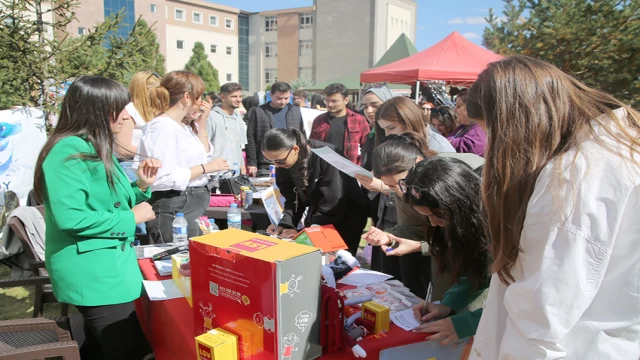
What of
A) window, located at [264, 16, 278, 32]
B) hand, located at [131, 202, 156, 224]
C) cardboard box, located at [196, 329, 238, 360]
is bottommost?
cardboard box, located at [196, 329, 238, 360]

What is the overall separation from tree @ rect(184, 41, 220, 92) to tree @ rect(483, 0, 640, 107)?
110ft

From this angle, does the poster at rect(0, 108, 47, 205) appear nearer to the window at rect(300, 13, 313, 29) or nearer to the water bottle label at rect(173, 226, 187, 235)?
the water bottle label at rect(173, 226, 187, 235)

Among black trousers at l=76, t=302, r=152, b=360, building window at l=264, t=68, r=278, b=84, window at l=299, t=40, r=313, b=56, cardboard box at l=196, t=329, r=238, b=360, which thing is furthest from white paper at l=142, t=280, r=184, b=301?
building window at l=264, t=68, r=278, b=84

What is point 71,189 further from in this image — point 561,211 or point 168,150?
point 561,211

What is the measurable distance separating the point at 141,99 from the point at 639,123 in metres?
3.05

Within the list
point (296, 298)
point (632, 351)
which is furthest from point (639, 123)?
point (296, 298)

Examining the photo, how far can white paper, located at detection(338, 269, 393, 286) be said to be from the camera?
6.43ft

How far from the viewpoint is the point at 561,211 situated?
860 millimetres

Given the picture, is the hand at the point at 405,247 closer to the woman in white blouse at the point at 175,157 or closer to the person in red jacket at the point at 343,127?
the woman in white blouse at the point at 175,157

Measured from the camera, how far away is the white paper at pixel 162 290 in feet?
6.06

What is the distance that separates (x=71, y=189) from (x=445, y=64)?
7477 millimetres

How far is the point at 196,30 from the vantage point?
42.3m

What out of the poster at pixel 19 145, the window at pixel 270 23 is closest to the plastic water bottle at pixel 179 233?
the poster at pixel 19 145

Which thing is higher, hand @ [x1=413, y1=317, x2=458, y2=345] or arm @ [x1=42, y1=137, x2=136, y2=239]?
arm @ [x1=42, y1=137, x2=136, y2=239]
